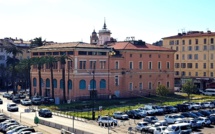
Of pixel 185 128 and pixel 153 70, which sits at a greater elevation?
pixel 153 70

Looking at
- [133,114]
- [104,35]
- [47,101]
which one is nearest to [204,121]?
[133,114]

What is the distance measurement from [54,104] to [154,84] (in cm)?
2623

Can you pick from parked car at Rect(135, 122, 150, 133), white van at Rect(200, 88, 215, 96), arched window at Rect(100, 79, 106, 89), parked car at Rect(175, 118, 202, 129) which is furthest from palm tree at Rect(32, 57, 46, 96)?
white van at Rect(200, 88, 215, 96)

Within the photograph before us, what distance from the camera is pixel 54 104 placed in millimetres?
66500

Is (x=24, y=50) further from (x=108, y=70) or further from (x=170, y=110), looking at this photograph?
(x=170, y=110)

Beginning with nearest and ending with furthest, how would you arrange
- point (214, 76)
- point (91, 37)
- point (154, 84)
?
point (154, 84) → point (214, 76) → point (91, 37)

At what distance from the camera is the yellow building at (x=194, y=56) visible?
3696 inches

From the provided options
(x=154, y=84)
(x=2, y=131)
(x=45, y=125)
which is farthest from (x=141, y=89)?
(x=2, y=131)

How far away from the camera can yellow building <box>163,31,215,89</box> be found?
9388 cm

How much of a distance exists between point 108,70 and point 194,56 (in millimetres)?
30577

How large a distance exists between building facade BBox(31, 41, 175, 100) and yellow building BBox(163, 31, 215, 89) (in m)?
12.4

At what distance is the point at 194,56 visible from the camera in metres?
97.1

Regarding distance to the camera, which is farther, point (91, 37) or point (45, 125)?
point (91, 37)

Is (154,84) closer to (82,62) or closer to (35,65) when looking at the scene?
(82,62)
